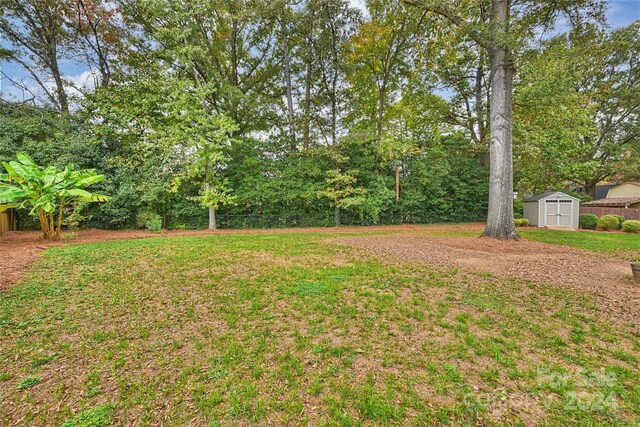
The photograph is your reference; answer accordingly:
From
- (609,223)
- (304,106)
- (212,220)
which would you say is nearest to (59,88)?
Answer: (212,220)

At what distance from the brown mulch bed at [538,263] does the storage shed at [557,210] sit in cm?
908

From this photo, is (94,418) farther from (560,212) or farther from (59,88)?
(560,212)

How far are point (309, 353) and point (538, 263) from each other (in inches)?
245

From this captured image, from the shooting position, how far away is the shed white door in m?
14.8

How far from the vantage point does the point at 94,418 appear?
1.80 meters

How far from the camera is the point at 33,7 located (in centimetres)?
1354

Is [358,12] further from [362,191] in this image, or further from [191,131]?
[191,131]

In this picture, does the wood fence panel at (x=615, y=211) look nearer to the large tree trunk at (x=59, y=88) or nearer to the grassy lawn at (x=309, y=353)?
the grassy lawn at (x=309, y=353)

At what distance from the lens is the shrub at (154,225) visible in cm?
1225

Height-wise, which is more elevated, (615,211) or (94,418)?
(615,211)

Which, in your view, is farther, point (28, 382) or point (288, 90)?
point (288, 90)

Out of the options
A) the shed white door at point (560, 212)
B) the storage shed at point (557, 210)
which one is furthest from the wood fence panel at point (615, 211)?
the shed white door at point (560, 212)

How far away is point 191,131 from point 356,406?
43.5 feet

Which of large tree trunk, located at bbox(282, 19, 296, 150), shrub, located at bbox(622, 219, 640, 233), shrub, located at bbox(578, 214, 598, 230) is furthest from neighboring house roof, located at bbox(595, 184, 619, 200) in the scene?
large tree trunk, located at bbox(282, 19, 296, 150)
